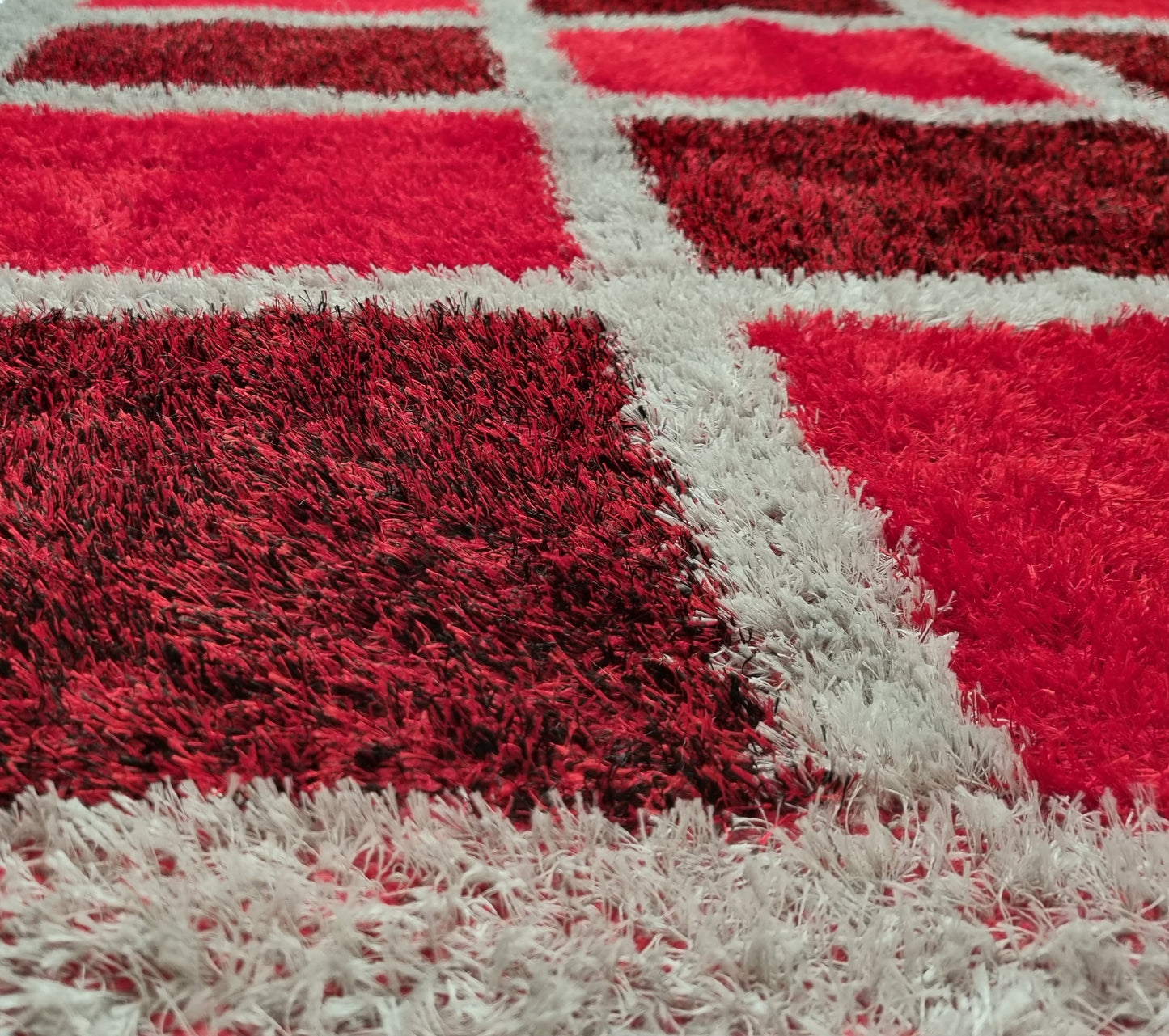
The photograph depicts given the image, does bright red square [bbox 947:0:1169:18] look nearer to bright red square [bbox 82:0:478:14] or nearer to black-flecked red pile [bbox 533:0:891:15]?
black-flecked red pile [bbox 533:0:891:15]

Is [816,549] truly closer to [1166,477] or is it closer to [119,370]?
[1166,477]

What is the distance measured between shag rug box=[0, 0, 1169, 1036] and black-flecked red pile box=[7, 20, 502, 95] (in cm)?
22

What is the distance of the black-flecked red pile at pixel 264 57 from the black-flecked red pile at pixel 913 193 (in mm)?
360

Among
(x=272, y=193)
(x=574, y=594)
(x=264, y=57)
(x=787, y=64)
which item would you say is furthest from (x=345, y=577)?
(x=787, y=64)

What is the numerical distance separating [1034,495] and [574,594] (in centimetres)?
32

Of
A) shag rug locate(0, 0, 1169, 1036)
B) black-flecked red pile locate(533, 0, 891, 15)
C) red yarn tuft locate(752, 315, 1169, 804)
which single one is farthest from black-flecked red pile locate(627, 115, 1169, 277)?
black-flecked red pile locate(533, 0, 891, 15)

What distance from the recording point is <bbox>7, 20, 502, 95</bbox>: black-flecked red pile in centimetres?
111

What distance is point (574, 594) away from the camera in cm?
47

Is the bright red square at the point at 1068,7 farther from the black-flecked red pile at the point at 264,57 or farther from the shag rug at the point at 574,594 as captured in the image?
the black-flecked red pile at the point at 264,57

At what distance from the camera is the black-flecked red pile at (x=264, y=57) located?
111 cm

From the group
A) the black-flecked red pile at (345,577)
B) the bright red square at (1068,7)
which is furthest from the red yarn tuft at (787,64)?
the black-flecked red pile at (345,577)

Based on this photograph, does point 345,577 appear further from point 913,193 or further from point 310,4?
point 310,4

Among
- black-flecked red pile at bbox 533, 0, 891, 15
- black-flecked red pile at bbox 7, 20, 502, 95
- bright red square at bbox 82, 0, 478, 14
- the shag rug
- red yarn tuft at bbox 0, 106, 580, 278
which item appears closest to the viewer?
the shag rug

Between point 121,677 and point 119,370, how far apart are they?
1.01 ft
